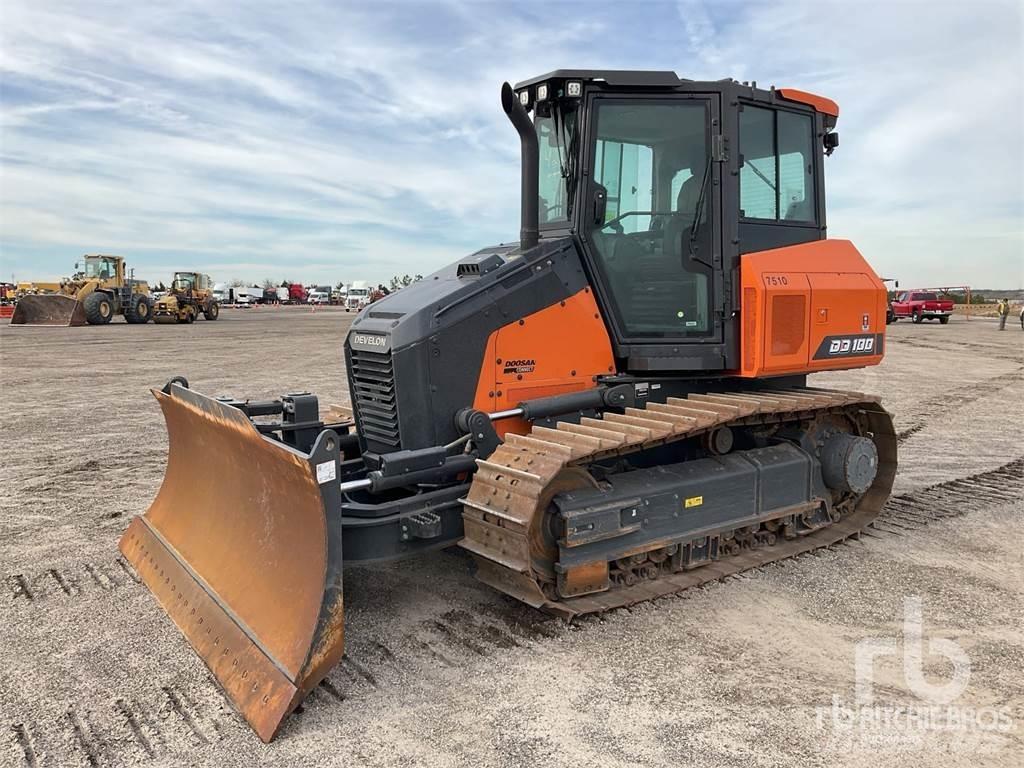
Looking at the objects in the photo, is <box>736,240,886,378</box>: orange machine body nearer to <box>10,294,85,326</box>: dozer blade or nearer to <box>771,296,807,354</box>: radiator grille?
<box>771,296,807,354</box>: radiator grille

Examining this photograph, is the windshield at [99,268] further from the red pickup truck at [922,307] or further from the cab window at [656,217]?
the red pickup truck at [922,307]

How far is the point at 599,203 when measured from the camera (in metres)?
5.28

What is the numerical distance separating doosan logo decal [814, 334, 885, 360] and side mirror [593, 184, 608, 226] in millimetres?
1893

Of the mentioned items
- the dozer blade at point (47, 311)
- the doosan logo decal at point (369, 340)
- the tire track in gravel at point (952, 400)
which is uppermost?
the dozer blade at point (47, 311)

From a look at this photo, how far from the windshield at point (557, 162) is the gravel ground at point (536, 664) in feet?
8.19

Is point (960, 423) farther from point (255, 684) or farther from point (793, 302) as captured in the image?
point (255, 684)

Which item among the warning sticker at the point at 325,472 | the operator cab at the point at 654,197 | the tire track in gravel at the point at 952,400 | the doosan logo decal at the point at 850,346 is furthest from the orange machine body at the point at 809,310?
the tire track in gravel at the point at 952,400

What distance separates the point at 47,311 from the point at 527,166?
34017mm

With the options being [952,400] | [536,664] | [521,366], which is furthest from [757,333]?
[952,400]

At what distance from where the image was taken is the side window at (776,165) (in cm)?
565

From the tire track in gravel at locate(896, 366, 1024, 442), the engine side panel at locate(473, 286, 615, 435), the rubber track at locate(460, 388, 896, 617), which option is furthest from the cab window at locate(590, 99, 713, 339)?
the tire track in gravel at locate(896, 366, 1024, 442)

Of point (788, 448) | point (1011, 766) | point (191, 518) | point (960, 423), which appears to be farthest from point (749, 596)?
point (960, 423)

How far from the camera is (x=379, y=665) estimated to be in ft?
13.3

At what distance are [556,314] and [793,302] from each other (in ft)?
5.60
